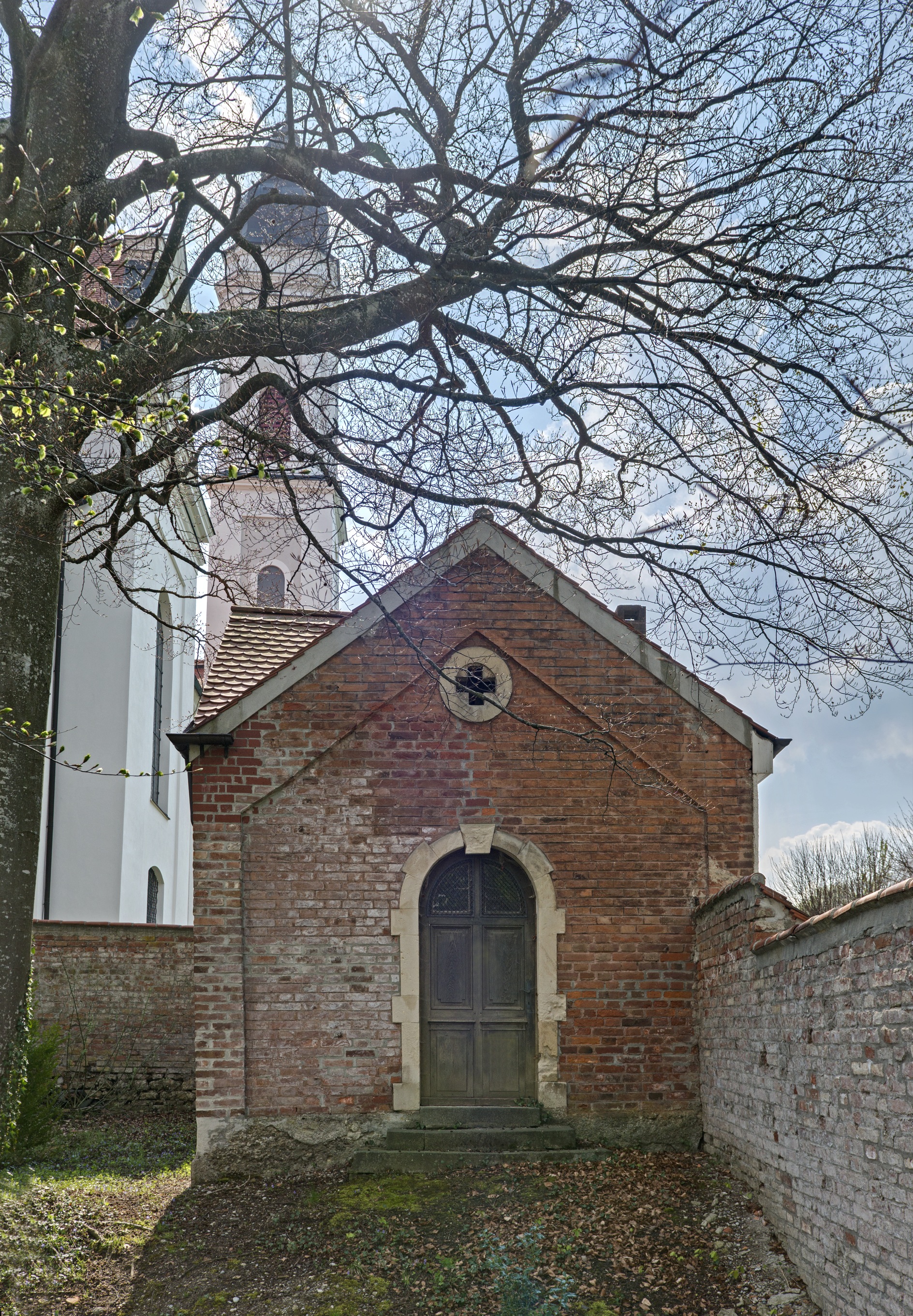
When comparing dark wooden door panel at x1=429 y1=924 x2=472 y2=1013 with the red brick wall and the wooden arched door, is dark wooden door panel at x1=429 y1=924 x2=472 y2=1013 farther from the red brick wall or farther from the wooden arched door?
the red brick wall

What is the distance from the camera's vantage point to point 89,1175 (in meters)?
8.98

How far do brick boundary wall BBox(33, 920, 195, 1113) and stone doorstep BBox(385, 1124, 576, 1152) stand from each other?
190 inches

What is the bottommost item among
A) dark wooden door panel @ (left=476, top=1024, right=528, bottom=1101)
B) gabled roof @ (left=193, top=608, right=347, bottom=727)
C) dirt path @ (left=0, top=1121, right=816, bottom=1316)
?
dirt path @ (left=0, top=1121, right=816, bottom=1316)

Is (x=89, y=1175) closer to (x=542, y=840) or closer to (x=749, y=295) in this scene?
(x=542, y=840)

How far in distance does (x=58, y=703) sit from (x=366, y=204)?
11.4 meters

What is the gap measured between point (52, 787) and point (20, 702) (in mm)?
9929

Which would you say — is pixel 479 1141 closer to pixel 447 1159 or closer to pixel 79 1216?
pixel 447 1159

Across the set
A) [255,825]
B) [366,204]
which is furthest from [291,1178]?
[366,204]

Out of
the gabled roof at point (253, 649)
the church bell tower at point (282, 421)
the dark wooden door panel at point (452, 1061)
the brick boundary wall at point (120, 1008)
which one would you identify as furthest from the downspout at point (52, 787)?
the dark wooden door panel at point (452, 1061)

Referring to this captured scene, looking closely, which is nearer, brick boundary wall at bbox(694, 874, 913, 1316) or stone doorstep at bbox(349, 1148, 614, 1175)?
brick boundary wall at bbox(694, 874, 913, 1316)

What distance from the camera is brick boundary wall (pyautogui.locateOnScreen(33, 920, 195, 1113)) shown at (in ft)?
42.2

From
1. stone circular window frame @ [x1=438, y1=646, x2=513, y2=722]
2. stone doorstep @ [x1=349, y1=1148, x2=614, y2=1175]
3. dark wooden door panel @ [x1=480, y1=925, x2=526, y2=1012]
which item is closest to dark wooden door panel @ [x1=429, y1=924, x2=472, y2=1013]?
dark wooden door panel @ [x1=480, y1=925, x2=526, y2=1012]

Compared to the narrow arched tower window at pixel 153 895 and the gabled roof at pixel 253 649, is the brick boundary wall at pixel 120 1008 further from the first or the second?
the narrow arched tower window at pixel 153 895

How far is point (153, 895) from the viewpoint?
19.3 meters
